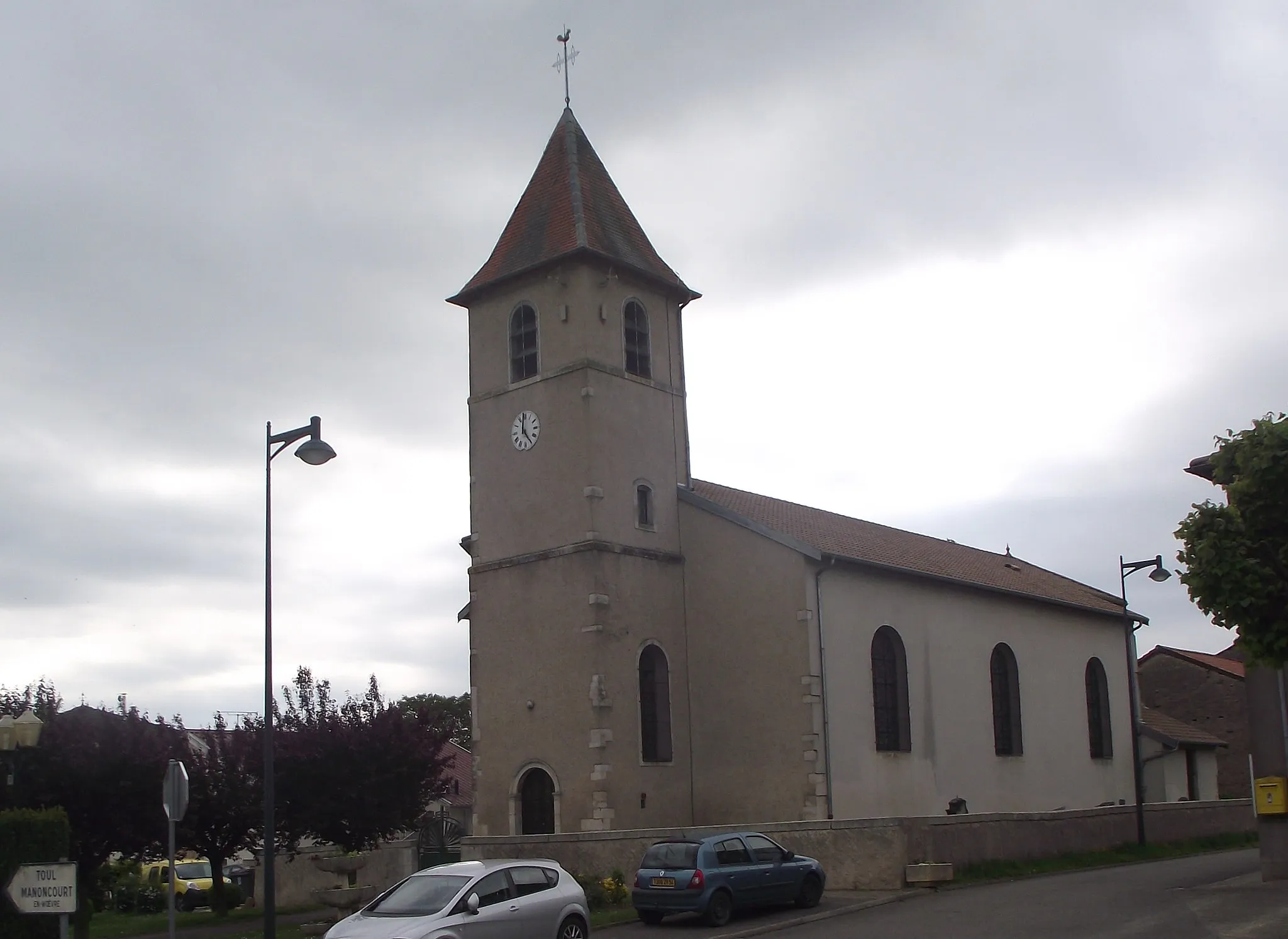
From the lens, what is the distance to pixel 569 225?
31.5 meters

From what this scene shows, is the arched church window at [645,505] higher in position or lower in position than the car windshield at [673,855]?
higher

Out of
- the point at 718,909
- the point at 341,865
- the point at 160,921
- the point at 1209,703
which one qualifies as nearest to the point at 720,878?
the point at 718,909

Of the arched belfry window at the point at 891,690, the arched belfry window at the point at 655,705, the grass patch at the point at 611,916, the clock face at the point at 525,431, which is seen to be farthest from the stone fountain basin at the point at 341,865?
the arched belfry window at the point at 891,690

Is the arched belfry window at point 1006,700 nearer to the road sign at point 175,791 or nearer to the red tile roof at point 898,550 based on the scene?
the red tile roof at point 898,550

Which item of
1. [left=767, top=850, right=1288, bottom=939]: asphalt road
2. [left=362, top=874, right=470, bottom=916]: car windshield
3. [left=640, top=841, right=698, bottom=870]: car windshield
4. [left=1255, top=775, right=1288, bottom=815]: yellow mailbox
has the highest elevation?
[left=1255, top=775, right=1288, bottom=815]: yellow mailbox

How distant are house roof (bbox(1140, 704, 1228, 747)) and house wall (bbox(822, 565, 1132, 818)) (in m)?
3.99

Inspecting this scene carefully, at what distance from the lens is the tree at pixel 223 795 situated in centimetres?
3161

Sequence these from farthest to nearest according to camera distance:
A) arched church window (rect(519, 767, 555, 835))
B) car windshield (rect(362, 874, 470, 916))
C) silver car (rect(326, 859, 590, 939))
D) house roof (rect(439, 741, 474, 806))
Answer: house roof (rect(439, 741, 474, 806)) < arched church window (rect(519, 767, 555, 835)) < car windshield (rect(362, 874, 470, 916)) < silver car (rect(326, 859, 590, 939))

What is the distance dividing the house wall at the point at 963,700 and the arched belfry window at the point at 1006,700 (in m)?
0.26

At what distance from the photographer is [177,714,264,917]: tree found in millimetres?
31609

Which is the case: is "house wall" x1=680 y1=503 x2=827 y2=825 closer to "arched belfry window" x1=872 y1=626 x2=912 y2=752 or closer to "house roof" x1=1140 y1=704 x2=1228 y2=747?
"arched belfry window" x1=872 y1=626 x2=912 y2=752

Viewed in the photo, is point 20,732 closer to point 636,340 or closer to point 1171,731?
point 636,340

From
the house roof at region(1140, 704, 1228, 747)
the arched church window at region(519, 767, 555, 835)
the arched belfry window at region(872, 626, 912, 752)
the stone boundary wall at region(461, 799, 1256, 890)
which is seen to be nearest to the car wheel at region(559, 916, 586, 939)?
the stone boundary wall at region(461, 799, 1256, 890)

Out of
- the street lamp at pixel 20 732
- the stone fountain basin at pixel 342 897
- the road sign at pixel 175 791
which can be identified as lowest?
the stone fountain basin at pixel 342 897
